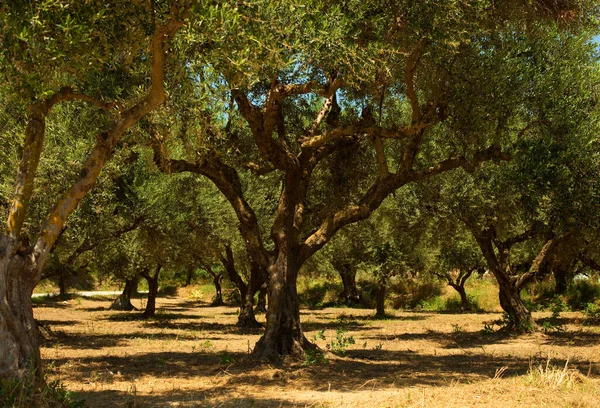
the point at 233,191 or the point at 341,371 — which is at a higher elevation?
the point at 233,191

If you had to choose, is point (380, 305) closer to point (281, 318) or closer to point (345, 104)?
point (345, 104)

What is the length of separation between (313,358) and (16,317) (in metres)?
6.82

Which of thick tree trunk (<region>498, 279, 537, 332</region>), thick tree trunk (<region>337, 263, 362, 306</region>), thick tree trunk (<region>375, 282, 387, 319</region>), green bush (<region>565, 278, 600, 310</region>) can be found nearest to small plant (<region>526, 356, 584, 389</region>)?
thick tree trunk (<region>498, 279, 537, 332</region>)

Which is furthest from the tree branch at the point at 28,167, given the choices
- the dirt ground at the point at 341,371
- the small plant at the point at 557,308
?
the small plant at the point at 557,308

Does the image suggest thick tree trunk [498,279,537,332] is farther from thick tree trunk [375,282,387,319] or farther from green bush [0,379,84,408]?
green bush [0,379,84,408]

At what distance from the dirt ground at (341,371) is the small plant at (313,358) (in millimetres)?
50

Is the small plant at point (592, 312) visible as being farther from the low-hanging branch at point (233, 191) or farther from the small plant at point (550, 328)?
the low-hanging branch at point (233, 191)

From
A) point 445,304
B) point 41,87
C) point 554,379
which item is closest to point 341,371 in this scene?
point 554,379

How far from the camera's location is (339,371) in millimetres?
11414

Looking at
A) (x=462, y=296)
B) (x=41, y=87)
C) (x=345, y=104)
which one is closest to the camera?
(x=41, y=87)

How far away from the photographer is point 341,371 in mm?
11422

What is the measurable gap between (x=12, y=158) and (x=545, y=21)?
43.9 feet

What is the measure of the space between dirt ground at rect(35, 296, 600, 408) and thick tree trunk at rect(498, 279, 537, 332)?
751 mm

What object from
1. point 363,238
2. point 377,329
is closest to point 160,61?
point 377,329
